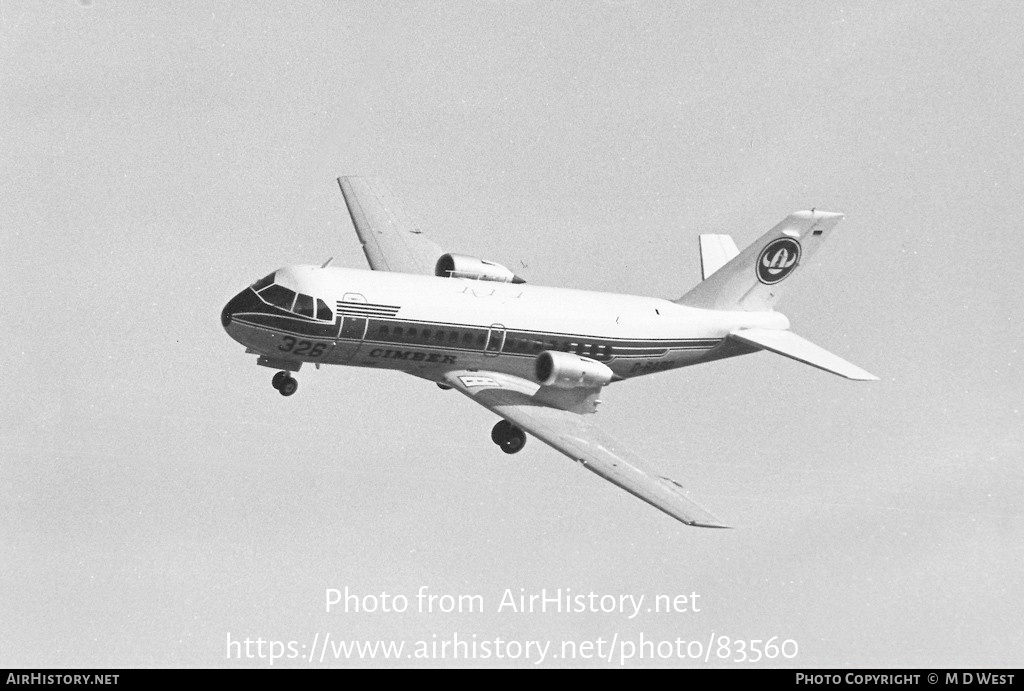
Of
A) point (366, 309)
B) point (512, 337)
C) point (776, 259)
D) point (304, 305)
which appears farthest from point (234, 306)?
point (776, 259)

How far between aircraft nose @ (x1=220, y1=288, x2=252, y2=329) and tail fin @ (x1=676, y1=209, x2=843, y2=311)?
14509mm

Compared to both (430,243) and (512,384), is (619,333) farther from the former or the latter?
(430,243)

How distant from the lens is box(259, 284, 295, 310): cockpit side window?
47.9 meters

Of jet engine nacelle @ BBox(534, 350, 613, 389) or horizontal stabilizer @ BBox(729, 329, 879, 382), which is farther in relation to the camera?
horizontal stabilizer @ BBox(729, 329, 879, 382)

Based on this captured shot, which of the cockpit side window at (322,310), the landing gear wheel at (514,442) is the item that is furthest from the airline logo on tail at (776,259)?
the cockpit side window at (322,310)

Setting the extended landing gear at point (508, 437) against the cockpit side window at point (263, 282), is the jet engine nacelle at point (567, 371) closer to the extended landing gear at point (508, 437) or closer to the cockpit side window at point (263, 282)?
the extended landing gear at point (508, 437)

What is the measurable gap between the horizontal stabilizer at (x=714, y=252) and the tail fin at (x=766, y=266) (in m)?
0.57

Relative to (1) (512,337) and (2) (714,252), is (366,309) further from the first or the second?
(2) (714,252)

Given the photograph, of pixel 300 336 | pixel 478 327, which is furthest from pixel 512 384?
pixel 300 336

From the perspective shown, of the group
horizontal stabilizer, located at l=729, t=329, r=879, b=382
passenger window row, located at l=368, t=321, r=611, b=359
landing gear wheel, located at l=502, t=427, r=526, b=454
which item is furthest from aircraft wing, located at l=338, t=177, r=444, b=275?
horizontal stabilizer, located at l=729, t=329, r=879, b=382

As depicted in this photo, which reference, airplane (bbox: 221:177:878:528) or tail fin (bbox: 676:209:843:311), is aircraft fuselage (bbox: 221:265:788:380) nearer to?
airplane (bbox: 221:177:878:528)

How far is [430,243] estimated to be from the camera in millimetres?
56281

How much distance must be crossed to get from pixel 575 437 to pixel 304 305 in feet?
27.1

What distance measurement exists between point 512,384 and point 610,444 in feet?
13.3
